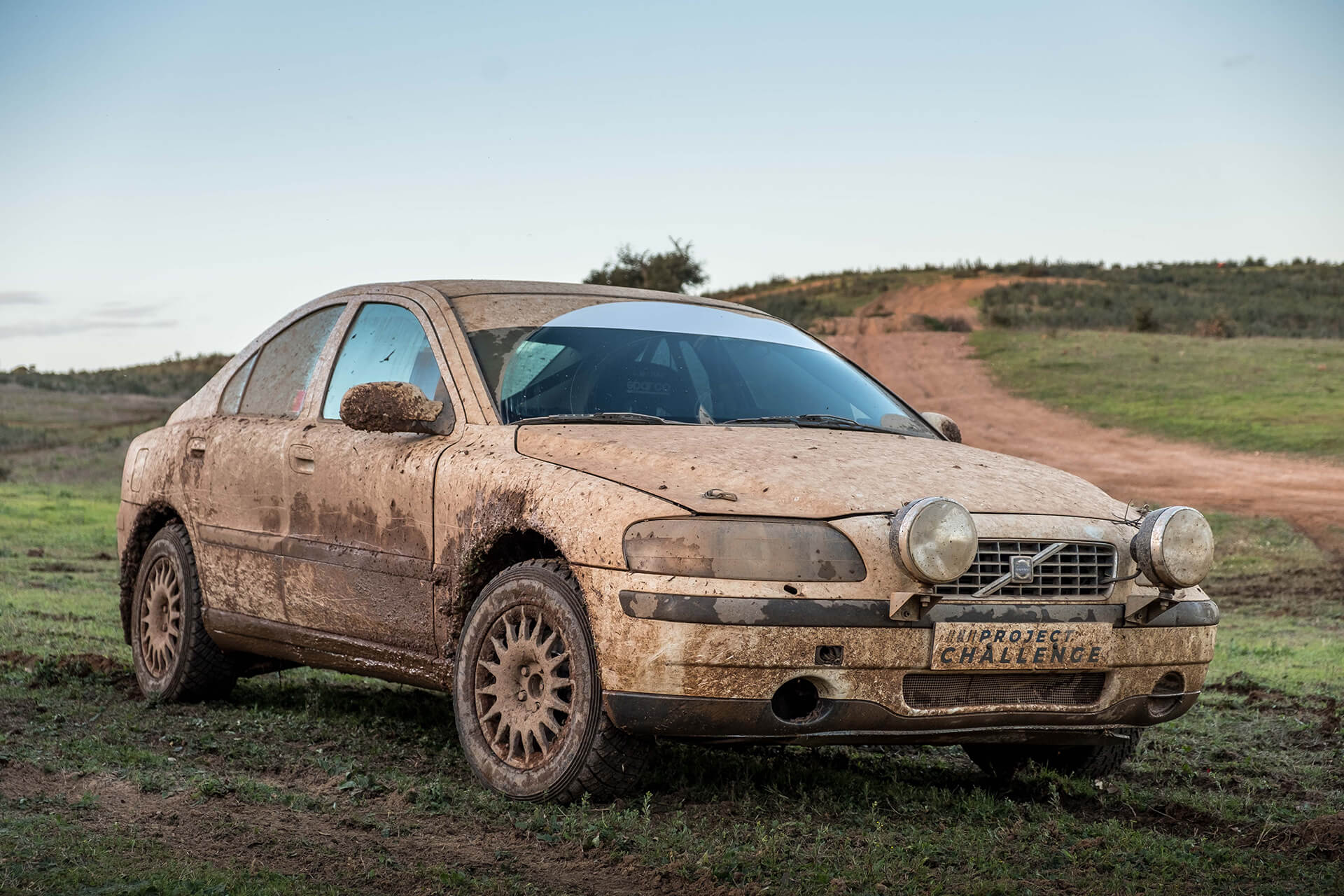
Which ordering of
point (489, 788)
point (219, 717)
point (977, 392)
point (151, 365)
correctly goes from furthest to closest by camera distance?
point (151, 365), point (977, 392), point (219, 717), point (489, 788)

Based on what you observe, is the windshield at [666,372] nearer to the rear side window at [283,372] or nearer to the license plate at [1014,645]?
the rear side window at [283,372]

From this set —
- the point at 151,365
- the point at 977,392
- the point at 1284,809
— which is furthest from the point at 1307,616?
the point at 151,365

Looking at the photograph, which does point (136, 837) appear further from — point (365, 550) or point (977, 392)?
point (977, 392)

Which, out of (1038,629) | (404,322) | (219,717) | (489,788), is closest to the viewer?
(1038,629)

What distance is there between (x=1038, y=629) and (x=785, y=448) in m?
0.97

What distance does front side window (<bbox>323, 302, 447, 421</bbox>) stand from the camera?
549 centimetres

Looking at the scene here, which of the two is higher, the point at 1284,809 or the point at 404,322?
the point at 404,322

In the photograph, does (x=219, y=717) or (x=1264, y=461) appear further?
(x=1264, y=461)

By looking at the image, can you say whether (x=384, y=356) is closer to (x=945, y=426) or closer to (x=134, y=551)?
(x=134, y=551)

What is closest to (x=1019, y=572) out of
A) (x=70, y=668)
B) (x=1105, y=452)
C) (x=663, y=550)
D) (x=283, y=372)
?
(x=663, y=550)

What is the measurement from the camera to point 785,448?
4754mm

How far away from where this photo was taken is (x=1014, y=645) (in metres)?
4.30

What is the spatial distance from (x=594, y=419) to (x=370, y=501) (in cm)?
93

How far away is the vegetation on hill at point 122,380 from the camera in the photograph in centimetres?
4759
